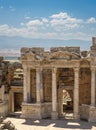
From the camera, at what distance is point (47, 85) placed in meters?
27.6

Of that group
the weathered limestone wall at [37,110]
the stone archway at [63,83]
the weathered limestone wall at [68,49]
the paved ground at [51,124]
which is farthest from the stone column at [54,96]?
the weathered limestone wall at [68,49]

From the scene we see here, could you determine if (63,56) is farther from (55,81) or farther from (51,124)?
(51,124)

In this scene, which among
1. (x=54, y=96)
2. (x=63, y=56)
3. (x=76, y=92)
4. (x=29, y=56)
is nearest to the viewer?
(x=63, y=56)

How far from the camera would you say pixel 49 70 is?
27.5m

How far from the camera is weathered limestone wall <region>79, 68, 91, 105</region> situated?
26766 millimetres

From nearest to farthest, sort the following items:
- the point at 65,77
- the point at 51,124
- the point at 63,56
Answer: the point at 51,124, the point at 63,56, the point at 65,77

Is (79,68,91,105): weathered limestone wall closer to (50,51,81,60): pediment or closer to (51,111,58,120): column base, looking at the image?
(50,51,81,60): pediment

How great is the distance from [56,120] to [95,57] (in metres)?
6.16

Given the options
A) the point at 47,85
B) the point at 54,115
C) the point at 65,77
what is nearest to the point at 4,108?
the point at 47,85

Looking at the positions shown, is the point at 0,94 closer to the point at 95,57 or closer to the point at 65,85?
the point at 65,85

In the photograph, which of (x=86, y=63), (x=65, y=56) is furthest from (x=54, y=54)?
(x=86, y=63)

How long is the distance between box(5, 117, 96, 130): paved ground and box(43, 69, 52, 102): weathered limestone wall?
2377 millimetres

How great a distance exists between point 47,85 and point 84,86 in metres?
3.26

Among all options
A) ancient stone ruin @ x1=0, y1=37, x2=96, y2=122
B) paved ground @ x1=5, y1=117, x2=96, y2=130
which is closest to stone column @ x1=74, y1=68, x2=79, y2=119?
ancient stone ruin @ x1=0, y1=37, x2=96, y2=122
